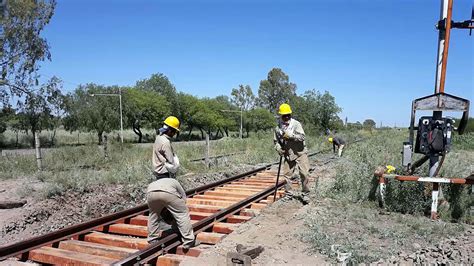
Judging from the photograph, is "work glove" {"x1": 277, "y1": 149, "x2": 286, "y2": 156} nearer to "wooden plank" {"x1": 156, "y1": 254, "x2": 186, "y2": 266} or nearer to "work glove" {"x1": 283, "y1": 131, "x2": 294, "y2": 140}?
"work glove" {"x1": 283, "y1": 131, "x2": 294, "y2": 140}

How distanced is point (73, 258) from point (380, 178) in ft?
17.5

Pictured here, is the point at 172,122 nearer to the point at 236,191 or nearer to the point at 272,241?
the point at 272,241

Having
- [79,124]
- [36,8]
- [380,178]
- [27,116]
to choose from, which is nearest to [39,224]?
[380,178]

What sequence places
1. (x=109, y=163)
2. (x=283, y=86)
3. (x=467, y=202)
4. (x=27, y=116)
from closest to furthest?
(x=467, y=202), (x=109, y=163), (x=27, y=116), (x=283, y=86)

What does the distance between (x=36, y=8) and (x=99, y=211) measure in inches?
1136

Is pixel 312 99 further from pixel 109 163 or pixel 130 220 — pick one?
pixel 130 220

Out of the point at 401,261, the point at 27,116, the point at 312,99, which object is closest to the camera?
the point at 401,261

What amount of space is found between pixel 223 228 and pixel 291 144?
9.01 feet

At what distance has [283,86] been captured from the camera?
102 metres

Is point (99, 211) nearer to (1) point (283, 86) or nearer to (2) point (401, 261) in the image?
(2) point (401, 261)

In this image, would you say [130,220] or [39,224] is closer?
[130,220]

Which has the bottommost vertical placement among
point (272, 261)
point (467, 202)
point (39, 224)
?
point (39, 224)

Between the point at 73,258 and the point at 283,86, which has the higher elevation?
the point at 283,86

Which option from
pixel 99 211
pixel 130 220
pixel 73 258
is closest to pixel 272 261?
pixel 73 258
